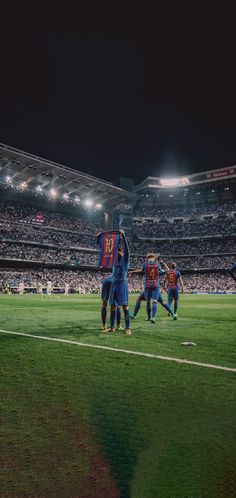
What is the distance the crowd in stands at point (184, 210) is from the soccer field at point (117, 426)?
8585 cm

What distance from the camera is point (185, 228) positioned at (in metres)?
90.0

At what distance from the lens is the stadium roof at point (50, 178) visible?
52.4m

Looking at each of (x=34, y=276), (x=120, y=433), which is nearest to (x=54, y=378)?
(x=120, y=433)

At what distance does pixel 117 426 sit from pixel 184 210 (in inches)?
3692

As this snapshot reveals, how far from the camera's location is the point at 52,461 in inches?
104

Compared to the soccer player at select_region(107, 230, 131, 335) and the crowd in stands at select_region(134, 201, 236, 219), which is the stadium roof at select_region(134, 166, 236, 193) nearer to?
the crowd in stands at select_region(134, 201, 236, 219)

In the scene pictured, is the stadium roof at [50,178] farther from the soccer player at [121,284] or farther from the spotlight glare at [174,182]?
the soccer player at [121,284]

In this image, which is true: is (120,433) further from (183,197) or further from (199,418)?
(183,197)

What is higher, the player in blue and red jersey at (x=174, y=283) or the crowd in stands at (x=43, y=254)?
the crowd in stands at (x=43, y=254)

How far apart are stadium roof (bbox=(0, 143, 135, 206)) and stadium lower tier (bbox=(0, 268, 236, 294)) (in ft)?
47.6

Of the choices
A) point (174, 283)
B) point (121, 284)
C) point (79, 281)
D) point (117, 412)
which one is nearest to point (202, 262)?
point (79, 281)

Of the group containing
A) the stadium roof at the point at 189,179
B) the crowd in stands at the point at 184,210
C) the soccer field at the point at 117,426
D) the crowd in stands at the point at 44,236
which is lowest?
Answer: the soccer field at the point at 117,426

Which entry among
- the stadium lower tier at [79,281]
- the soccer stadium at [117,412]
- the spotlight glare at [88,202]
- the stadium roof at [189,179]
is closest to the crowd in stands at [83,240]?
the stadium lower tier at [79,281]

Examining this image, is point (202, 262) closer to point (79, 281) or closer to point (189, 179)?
point (189, 179)
